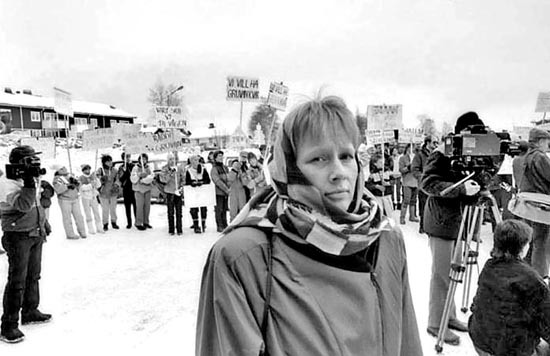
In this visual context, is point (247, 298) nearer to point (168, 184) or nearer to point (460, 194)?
point (460, 194)

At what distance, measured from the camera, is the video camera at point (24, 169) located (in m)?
4.60

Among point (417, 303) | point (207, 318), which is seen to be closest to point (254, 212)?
point (207, 318)

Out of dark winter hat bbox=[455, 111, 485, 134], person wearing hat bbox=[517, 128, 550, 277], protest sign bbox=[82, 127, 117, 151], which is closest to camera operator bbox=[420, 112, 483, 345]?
dark winter hat bbox=[455, 111, 485, 134]

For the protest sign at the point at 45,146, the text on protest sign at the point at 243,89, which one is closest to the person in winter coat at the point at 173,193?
the text on protest sign at the point at 243,89

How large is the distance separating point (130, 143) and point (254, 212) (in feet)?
37.6

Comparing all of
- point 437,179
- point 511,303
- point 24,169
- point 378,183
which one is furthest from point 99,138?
point 511,303

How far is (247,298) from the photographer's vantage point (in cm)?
138

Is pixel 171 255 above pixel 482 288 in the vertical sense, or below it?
below

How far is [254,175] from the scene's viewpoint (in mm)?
11250

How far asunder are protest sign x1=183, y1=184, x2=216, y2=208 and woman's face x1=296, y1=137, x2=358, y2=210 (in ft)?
30.8

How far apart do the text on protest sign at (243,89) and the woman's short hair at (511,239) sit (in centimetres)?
807

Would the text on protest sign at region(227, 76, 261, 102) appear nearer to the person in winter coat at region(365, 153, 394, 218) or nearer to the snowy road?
the person in winter coat at region(365, 153, 394, 218)

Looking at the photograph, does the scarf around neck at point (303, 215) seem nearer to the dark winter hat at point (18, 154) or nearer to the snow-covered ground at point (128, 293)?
the snow-covered ground at point (128, 293)

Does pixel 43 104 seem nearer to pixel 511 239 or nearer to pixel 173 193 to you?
pixel 173 193
